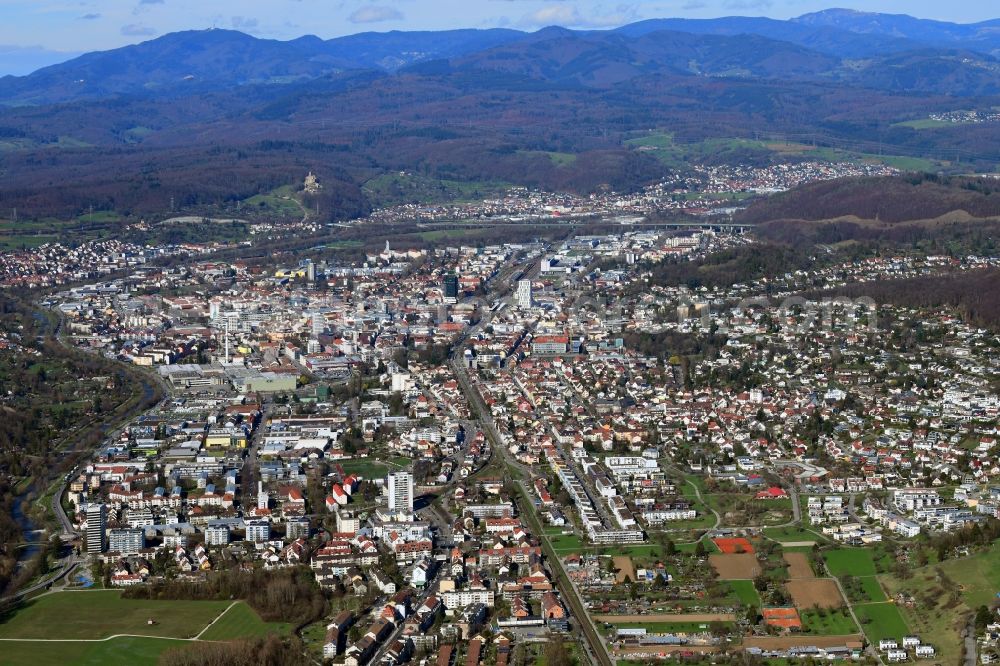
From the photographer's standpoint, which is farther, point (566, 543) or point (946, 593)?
point (566, 543)

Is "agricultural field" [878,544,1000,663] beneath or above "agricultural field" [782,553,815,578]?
above

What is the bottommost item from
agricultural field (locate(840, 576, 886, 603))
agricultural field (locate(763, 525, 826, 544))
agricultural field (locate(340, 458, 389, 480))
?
agricultural field (locate(340, 458, 389, 480))

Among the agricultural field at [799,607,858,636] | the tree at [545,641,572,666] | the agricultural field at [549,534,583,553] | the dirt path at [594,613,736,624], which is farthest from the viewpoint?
the agricultural field at [549,534,583,553]

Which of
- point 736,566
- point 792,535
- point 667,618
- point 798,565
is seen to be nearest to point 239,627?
point 667,618

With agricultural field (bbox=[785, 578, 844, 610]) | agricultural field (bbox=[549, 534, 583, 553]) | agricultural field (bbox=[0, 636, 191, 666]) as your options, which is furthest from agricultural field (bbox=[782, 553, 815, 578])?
agricultural field (bbox=[0, 636, 191, 666])

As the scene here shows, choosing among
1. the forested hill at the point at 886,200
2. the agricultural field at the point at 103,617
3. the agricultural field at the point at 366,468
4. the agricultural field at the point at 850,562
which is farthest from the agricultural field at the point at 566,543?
the forested hill at the point at 886,200

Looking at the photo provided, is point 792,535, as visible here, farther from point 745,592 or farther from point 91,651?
point 91,651

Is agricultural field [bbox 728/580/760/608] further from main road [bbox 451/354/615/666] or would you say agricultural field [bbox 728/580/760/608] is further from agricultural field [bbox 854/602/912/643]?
main road [bbox 451/354/615/666]

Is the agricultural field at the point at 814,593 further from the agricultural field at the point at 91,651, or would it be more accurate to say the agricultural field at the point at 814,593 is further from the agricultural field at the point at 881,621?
the agricultural field at the point at 91,651
